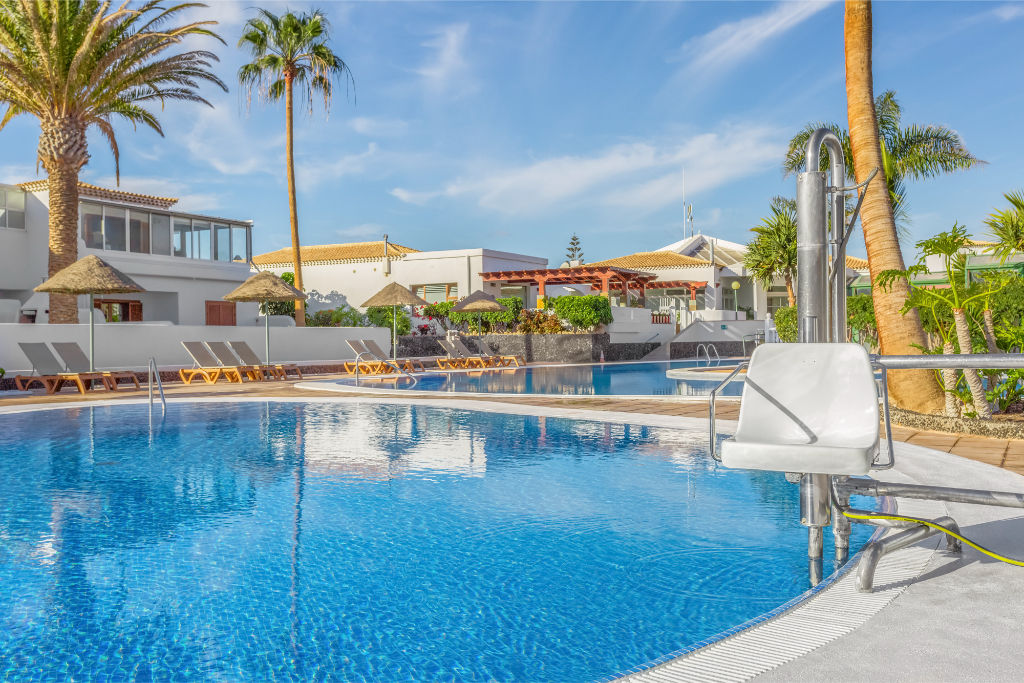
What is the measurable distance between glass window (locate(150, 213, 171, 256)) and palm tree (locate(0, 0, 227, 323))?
8.58m

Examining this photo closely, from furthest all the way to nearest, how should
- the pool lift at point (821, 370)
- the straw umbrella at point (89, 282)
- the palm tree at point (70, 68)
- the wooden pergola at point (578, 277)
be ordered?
the wooden pergola at point (578, 277), the palm tree at point (70, 68), the straw umbrella at point (89, 282), the pool lift at point (821, 370)

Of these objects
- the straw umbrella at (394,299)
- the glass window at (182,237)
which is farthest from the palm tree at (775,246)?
the glass window at (182,237)

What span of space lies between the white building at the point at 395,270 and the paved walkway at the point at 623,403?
1683 cm

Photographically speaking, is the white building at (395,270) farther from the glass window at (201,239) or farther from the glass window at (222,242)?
the glass window at (201,239)

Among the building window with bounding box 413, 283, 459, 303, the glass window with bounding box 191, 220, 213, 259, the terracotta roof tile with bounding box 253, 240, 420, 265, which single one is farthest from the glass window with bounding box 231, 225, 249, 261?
the building window with bounding box 413, 283, 459, 303

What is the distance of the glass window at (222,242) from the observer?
97.6 feet

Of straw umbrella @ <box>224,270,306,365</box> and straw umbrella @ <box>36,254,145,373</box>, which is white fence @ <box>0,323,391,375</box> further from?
straw umbrella @ <box>224,270,306,365</box>

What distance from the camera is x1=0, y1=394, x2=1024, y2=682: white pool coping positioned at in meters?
2.30

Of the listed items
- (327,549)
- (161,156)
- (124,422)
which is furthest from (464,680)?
(161,156)

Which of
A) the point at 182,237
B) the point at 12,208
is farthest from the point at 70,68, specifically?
the point at 182,237

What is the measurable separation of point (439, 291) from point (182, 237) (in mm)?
12049

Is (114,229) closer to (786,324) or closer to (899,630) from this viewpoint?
(786,324)

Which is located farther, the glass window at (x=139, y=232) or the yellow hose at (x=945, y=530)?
the glass window at (x=139, y=232)

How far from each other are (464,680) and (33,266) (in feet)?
90.1
